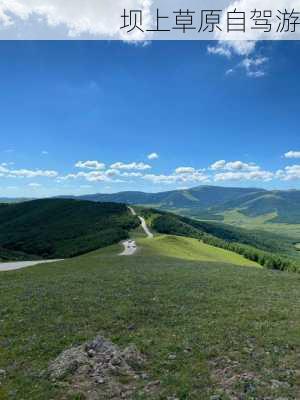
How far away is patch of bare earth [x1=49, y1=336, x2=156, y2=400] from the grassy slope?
634mm

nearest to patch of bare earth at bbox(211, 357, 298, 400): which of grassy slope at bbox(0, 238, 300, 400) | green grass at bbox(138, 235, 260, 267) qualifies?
grassy slope at bbox(0, 238, 300, 400)

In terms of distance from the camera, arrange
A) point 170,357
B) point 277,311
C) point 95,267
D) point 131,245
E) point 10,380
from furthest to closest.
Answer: point 131,245 → point 95,267 → point 277,311 → point 170,357 → point 10,380

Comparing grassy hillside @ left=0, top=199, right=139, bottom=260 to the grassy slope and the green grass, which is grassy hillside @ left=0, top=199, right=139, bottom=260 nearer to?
the green grass

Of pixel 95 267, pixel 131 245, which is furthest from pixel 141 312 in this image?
pixel 131 245

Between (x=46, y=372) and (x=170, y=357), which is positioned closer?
(x=46, y=372)

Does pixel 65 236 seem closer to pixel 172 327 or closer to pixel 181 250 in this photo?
pixel 181 250

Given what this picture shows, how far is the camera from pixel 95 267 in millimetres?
50062

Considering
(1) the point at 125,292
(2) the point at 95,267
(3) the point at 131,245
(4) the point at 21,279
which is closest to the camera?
(1) the point at 125,292

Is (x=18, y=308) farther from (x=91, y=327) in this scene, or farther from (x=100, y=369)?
(x=100, y=369)

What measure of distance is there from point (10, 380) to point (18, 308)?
11.6 m

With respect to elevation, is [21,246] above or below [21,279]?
below

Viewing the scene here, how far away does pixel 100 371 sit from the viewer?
1592 centimetres

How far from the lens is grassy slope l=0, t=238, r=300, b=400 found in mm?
15000

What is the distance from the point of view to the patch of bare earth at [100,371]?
14.5 meters
